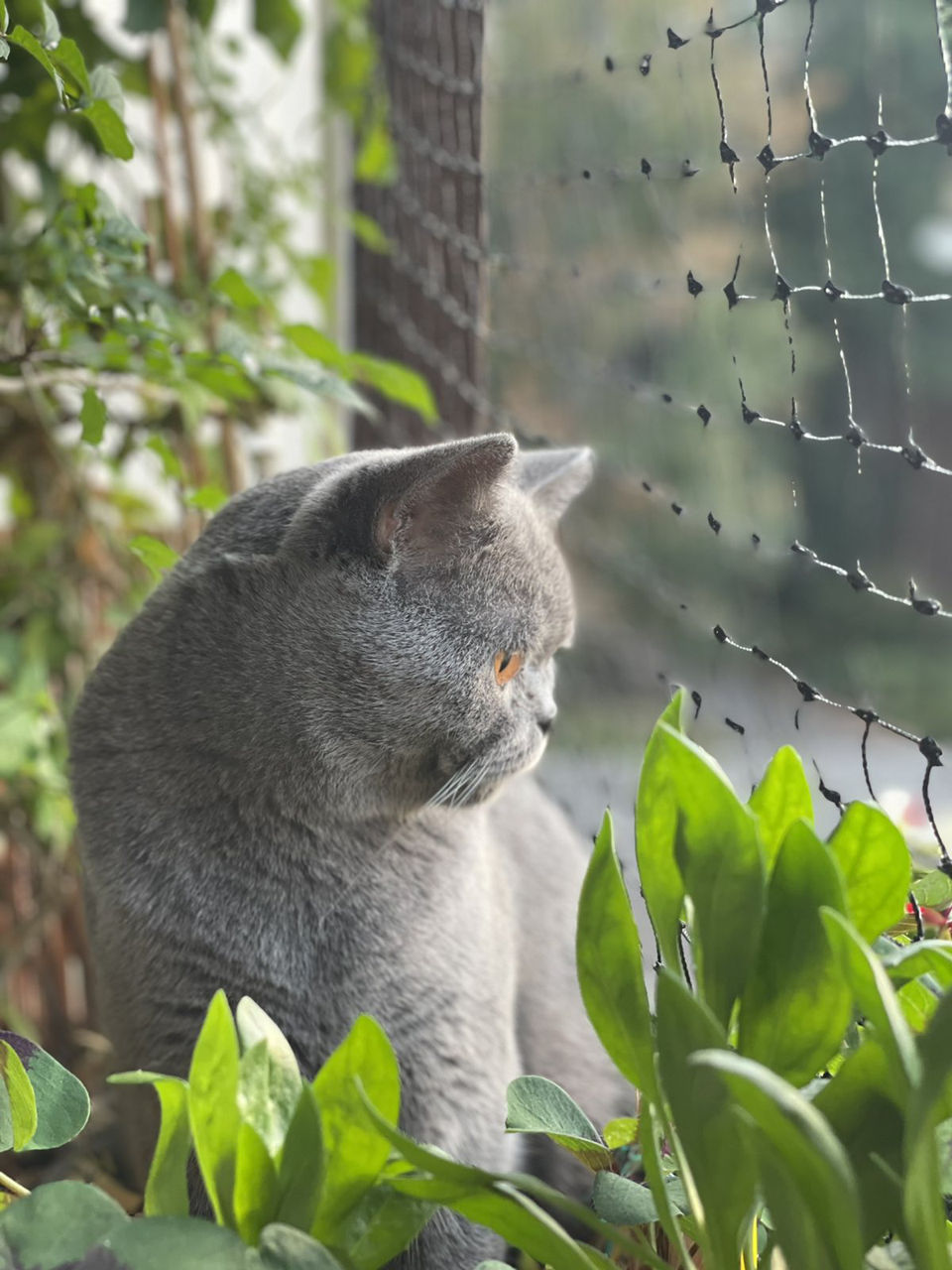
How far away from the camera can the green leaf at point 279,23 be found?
1.21 m

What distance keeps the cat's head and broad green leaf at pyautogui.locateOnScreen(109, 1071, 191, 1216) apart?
0.27 metres

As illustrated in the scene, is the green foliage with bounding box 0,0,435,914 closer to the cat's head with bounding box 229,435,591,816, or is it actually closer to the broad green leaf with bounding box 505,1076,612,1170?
the cat's head with bounding box 229,435,591,816

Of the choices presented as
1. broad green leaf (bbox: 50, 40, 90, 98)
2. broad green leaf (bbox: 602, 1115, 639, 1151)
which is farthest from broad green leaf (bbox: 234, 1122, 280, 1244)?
broad green leaf (bbox: 50, 40, 90, 98)

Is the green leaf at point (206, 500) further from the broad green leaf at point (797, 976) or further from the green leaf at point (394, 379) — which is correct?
the broad green leaf at point (797, 976)

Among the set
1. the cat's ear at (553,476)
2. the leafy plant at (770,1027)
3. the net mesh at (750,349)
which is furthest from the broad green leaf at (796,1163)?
the net mesh at (750,349)

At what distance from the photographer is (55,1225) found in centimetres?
44

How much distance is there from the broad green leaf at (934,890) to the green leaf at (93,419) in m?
0.60

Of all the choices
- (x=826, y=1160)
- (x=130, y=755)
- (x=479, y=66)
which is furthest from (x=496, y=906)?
(x=479, y=66)

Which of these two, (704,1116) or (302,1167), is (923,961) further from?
(302,1167)

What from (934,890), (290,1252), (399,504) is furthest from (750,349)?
(290,1252)

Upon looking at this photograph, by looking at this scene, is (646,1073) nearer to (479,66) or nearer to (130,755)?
(130,755)

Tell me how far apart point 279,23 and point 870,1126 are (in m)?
1.20

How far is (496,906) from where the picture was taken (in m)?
0.91

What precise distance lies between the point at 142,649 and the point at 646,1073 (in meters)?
0.45
